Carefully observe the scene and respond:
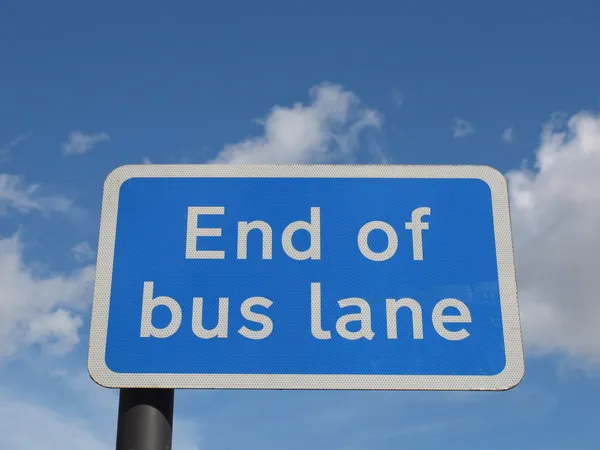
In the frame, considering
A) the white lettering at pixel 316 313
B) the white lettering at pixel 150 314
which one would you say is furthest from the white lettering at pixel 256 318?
the white lettering at pixel 150 314

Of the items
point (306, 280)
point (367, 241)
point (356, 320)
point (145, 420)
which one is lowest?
point (145, 420)

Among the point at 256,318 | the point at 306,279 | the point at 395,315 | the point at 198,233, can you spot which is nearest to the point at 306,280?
the point at 306,279

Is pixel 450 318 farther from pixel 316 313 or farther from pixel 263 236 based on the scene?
pixel 263 236

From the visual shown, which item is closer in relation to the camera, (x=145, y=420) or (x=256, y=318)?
(x=145, y=420)

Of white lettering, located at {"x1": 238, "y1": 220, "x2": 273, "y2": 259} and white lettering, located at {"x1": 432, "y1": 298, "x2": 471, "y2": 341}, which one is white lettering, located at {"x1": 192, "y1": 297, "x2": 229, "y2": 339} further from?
white lettering, located at {"x1": 432, "y1": 298, "x2": 471, "y2": 341}

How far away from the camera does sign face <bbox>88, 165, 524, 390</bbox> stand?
2881mm

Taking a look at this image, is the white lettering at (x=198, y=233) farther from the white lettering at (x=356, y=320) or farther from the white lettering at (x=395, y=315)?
the white lettering at (x=395, y=315)

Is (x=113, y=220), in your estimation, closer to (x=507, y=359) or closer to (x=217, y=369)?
(x=217, y=369)

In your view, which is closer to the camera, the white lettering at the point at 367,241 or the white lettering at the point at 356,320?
the white lettering at the point at 356,320

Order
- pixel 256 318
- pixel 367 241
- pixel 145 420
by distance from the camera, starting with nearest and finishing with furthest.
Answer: pixel 145 420
pixel 256 318
pixel 367 241

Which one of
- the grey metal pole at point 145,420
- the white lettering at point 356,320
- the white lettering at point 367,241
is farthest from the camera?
the white lettering at point 367,241

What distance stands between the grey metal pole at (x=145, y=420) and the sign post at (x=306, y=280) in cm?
8

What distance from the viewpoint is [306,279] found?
303 cm

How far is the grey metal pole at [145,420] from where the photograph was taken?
2.81m
